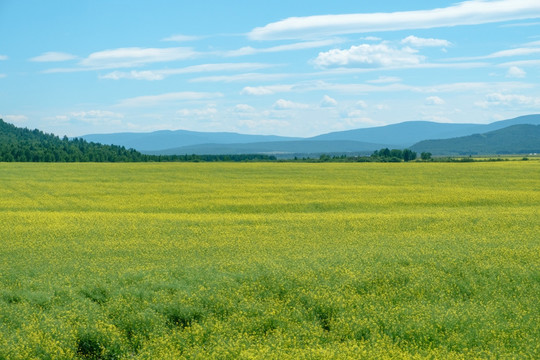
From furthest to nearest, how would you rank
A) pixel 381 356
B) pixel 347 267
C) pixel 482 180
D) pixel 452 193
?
pixel 482 180 < pixel 452 193 < pixel 347 267 < pixel 381 356

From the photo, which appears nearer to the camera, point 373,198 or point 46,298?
point 46,298

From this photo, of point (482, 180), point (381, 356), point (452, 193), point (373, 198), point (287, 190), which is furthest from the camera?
point (482, 180)

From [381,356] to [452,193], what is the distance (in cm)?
3450

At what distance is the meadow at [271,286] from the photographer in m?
12.3

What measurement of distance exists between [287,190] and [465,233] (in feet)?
74.5

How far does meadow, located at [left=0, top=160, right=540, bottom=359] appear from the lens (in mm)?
12266

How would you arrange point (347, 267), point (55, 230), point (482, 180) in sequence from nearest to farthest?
1. point (347, 267)
2. point (55, 230)
3. point (482, 180)

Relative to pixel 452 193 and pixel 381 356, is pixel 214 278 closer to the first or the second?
pixel 381 356

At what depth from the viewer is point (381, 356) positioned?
11.1m

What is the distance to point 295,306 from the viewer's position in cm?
1451

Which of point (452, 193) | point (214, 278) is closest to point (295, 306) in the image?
point (214, 278)

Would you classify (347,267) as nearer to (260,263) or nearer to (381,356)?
(260,263)

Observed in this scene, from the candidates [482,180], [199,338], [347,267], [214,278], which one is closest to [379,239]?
[347,267]

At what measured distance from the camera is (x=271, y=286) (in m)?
15.8
